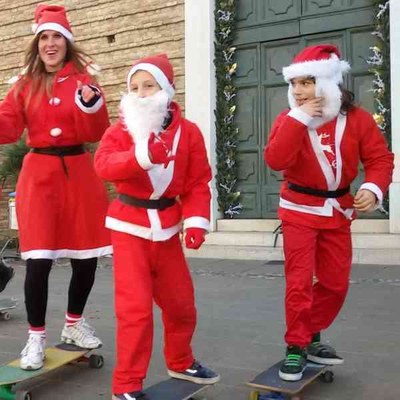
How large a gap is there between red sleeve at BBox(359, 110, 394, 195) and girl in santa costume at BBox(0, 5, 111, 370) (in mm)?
1462

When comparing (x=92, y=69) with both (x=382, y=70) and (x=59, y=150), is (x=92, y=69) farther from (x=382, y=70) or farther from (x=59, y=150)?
(x=382, y=70)

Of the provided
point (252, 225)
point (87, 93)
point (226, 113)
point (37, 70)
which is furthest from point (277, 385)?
point (226, 113)

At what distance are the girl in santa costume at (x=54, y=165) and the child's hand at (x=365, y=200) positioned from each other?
55.7 inches

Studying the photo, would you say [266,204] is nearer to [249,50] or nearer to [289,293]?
[249,50]

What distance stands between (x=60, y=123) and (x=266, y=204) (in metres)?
6.60

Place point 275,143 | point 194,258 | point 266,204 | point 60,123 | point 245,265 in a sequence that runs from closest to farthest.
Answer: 1. point 275,143
2. point 60,123
3. point 245,265
4. point 194,258
5. point 266,204

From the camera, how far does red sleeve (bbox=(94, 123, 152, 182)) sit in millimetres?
2580

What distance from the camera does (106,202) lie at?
11.8ft

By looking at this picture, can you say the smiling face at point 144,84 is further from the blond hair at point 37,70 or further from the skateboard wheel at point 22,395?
the skateboard wheel at point 22,395

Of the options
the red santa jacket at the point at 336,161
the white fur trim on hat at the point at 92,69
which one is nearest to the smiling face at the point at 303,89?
the red santa jacket at the point at 336,161

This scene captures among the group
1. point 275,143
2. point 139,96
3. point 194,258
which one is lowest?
point 194,258

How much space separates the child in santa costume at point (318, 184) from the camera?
9.79 feet

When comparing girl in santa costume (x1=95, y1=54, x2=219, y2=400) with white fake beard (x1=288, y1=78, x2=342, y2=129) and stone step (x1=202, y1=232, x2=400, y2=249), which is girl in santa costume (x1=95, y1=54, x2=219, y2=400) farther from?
stone step (x1=202, y1=232, x2=400, y2=249)

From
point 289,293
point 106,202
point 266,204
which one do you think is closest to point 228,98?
point 266,204
